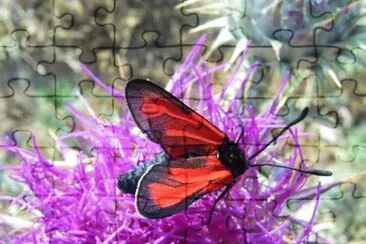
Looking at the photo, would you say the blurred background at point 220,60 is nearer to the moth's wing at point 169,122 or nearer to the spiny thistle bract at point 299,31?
the spiny thistle bract at point 299,31

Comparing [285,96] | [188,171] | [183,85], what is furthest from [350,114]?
[188,171]

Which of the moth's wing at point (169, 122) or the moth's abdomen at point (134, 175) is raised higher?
the moth's wing at point (169, 122)

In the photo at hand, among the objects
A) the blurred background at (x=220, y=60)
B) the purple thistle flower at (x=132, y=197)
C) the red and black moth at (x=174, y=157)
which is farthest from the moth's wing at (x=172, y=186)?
the blurred background at (x=220, y=60)

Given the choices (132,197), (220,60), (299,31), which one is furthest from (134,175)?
(220,60)

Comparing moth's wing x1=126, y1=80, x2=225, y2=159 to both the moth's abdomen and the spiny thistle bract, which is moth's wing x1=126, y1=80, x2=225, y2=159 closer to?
the moth's abdomen

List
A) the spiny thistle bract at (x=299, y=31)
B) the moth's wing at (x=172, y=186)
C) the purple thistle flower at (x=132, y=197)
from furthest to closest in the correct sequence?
the spiny thistle bract at (x=299, y=31) → the purple thistle flower at (x=132, y=197) → the moth's wing at (x=172, y=186)

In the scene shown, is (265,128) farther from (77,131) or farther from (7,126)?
(7,126)

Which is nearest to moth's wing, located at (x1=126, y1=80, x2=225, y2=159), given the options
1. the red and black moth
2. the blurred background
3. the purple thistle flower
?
the red and black moth

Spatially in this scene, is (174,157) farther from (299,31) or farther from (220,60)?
(220,60)
